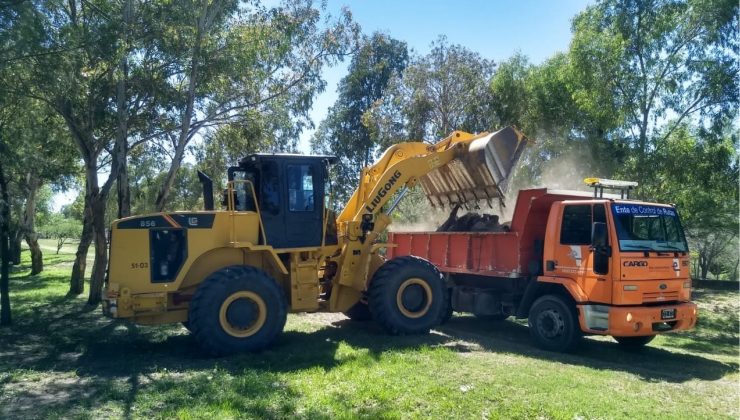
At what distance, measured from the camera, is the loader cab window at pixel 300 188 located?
10.4 meters

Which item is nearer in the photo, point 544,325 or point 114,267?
point 114,267

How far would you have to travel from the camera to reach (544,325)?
1055 centimetres

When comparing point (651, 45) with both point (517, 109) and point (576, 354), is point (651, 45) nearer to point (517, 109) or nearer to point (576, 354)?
point (517, 109)

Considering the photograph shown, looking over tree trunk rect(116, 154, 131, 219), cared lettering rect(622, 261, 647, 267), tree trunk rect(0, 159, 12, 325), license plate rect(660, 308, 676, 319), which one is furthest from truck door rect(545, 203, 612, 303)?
tree trunk rect(0, 159, 12, 325)

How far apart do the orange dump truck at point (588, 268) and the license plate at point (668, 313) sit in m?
0.02

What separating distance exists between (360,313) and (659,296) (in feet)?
18.5

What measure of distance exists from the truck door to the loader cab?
4255 millimetres

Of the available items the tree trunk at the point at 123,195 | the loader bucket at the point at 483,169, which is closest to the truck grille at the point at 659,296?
the loader bucket at the point at 483,169

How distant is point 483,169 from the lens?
39.0ft

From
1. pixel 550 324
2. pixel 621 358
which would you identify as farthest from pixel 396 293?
pixel 621 358

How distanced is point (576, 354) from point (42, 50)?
1099 cm

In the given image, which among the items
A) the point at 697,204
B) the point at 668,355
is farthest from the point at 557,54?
the point at 668,355

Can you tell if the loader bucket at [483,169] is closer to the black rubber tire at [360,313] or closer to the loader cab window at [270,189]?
the black rubber tire at [360,313]

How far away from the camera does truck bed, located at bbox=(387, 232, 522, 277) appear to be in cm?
1151
